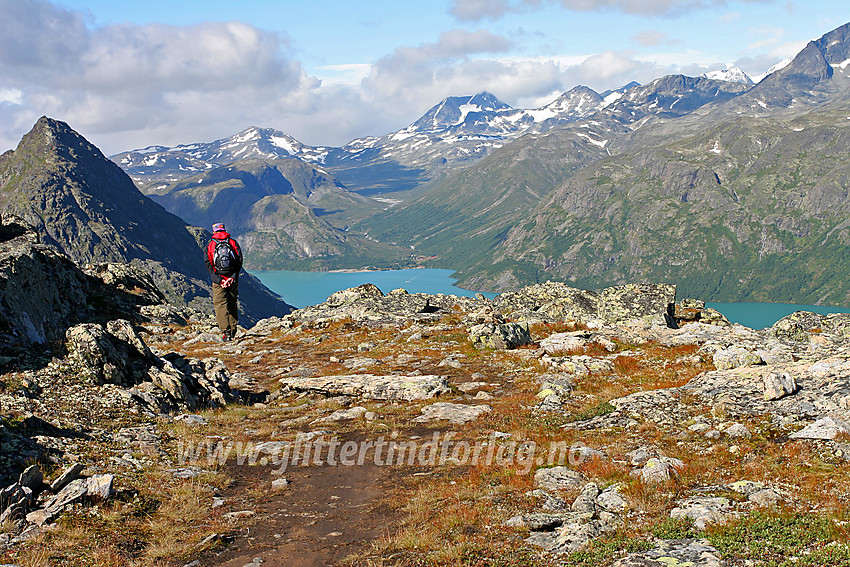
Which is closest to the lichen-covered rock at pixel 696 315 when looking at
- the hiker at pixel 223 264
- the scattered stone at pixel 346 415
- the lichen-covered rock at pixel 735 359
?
the lichen-covered rock at pixel 735 359

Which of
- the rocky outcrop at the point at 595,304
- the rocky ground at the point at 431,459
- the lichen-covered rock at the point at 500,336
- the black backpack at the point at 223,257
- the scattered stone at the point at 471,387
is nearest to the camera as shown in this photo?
the rocky ground at the point at 431,459

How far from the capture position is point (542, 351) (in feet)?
95.0

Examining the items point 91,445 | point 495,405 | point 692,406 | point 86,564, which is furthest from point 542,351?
point 86,564

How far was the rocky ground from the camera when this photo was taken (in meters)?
9.95

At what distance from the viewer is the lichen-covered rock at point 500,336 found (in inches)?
1241

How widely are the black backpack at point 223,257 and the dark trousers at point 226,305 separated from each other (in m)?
1.24

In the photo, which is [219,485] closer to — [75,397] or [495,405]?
[75,397]

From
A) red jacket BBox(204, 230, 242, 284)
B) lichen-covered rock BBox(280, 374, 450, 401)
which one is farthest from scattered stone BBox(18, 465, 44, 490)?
red jacket BBox(204, 230, 242, 284)

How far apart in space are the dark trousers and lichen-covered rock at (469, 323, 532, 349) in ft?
47.2

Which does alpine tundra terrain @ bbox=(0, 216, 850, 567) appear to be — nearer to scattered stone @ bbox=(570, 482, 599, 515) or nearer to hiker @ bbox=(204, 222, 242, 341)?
scattered stone @ bbox=(570, 482, 599, 515)

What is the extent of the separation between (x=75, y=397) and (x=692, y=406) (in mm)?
20173

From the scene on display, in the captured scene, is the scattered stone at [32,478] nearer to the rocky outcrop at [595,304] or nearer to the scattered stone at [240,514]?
the scattered stone at [240,514]

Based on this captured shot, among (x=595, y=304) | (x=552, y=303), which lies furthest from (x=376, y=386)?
(x=595, y=304)

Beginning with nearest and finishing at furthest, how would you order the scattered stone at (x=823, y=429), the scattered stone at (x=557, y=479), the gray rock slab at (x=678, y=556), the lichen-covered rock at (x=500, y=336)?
the gray rock slab at (x=678, y=556)
the scattered stone at (x=557, y=479)
the scattered stone at (x=823, y=429)
the lichen-covered rock at (x=500, y=336)
